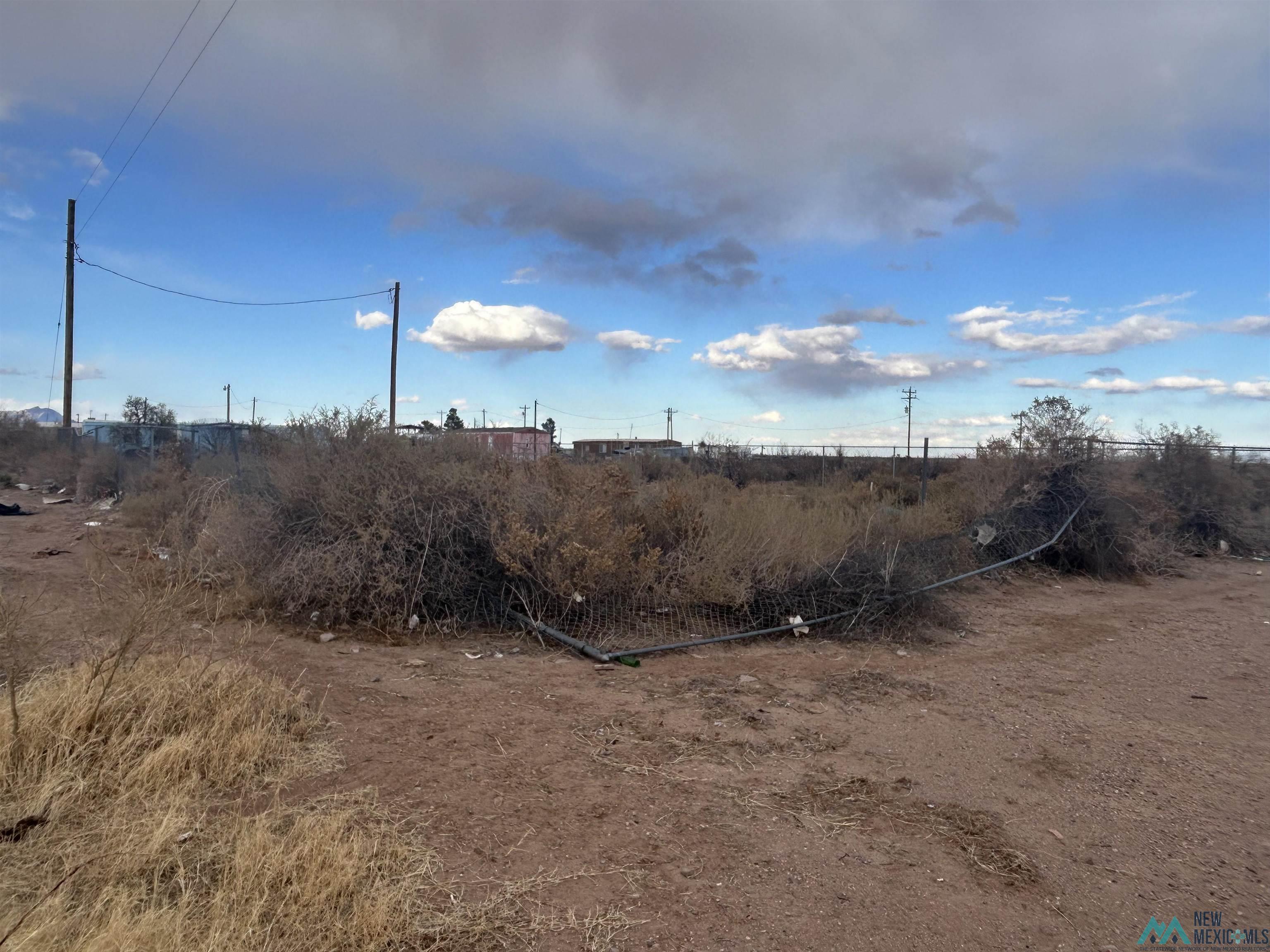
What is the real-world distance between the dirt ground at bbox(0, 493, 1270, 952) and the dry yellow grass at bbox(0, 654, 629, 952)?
0.26 m

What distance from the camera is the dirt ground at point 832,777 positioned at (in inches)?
124

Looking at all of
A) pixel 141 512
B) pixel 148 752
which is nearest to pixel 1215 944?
pixel 148 752

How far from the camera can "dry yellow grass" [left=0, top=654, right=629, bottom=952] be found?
8.75 feet

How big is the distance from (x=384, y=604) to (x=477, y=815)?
4.34 metres

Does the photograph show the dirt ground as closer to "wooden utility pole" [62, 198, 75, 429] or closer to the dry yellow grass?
the dry yellow grass

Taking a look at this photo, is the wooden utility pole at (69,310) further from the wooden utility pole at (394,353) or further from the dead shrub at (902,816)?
the dead shrub at (902,816)

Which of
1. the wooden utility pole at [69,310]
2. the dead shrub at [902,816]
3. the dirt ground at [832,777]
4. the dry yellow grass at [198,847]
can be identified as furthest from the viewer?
the wooden utility pole at [69,310]

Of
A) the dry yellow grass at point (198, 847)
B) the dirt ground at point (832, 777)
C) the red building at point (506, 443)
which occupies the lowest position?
the dirt ground at point (832, 777)

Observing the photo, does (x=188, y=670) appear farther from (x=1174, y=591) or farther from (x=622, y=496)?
(x=1174, y=591)

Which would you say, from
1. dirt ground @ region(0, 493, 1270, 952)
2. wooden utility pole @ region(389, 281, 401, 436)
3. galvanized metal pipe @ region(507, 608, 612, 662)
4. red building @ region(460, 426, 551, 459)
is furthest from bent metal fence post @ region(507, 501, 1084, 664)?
wooden utility pole @ region(389, 281, 401, 436)

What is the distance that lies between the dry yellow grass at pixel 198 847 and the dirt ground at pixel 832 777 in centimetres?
26

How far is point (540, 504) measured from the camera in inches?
326

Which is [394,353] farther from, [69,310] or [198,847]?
[198,847]

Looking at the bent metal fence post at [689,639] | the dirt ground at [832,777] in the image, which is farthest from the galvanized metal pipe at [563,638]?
the dirt ground at [832,777]
